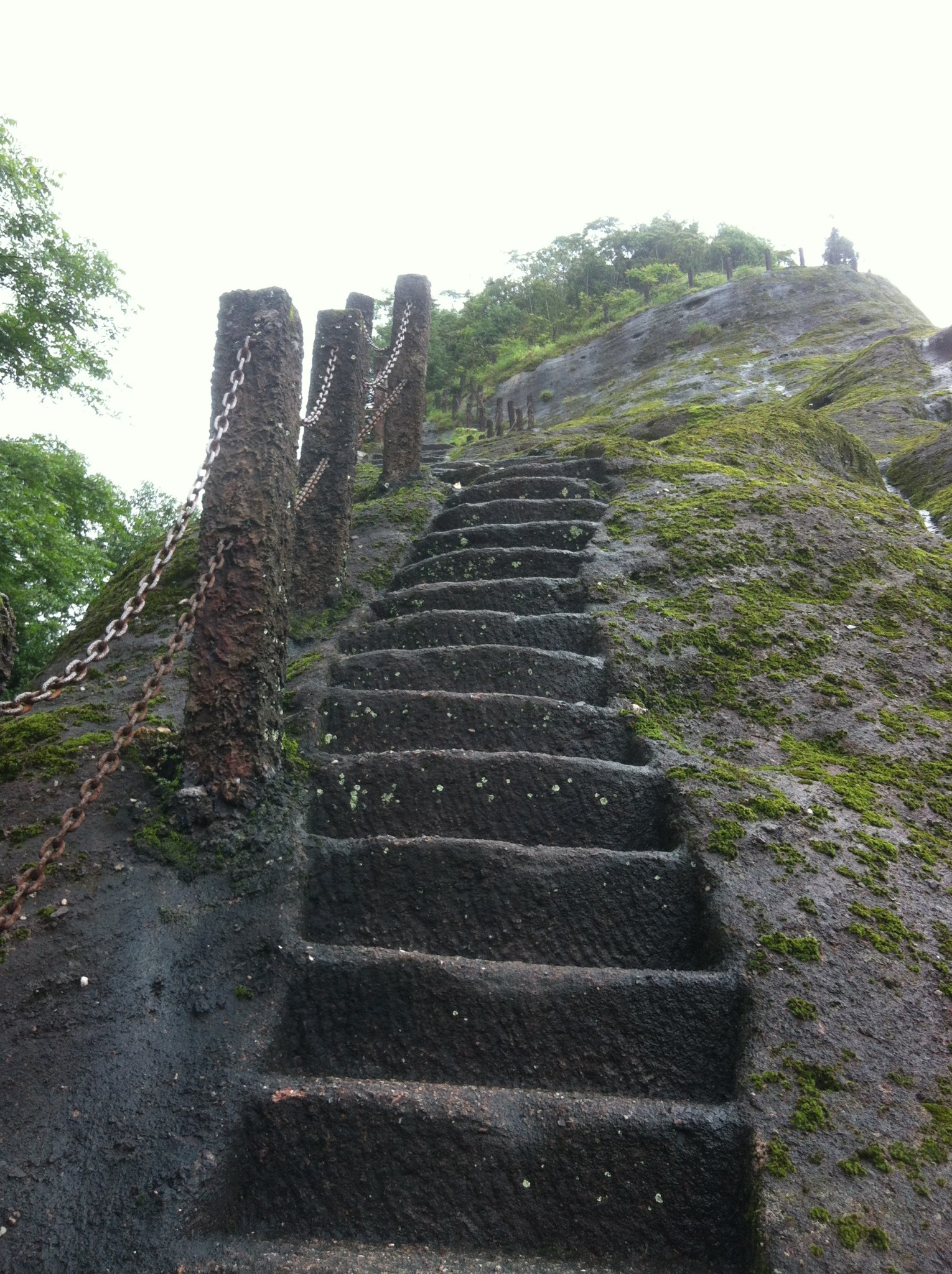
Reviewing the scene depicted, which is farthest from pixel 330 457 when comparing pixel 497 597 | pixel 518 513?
pixel 497 597

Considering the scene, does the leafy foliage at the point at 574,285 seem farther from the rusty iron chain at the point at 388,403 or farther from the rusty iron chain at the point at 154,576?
the rusty iron chain at the point at 154,576

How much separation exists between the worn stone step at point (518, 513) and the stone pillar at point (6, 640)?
12.1ft

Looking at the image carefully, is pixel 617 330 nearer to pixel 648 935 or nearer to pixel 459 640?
pixel 459 640

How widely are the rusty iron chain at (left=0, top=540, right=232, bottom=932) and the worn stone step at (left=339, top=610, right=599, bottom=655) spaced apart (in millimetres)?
1574

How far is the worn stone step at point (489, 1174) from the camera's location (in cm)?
238

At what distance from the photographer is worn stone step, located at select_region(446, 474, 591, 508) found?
272 inches

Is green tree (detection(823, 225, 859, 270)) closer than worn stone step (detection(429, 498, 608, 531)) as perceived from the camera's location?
No

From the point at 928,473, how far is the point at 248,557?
26.4ft


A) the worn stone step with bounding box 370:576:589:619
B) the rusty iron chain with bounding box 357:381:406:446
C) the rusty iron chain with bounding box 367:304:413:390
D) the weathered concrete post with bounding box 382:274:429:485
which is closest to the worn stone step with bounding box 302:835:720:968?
the worn stone step with bounding box 370:576:589:619

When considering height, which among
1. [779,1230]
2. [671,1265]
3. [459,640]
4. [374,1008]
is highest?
[459,640]

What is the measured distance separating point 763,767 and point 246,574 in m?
2.44

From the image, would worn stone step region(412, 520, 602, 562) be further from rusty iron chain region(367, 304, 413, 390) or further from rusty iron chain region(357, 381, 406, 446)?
rusty iron chain region(367, 304, 413, 390)

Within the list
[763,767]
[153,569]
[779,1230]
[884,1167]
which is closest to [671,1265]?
[779,1230]

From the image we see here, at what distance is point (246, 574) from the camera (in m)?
3.63
